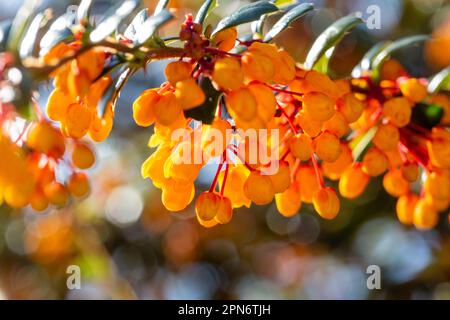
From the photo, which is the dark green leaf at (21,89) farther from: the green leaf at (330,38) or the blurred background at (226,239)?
the blurred background at (226,239)

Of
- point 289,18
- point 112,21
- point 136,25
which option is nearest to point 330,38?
point 289,18

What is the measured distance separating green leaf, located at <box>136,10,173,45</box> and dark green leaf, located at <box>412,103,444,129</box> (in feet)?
2.57

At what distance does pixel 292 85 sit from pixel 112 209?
216 centimetres

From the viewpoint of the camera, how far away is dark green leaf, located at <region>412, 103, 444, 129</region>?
6.06 feet

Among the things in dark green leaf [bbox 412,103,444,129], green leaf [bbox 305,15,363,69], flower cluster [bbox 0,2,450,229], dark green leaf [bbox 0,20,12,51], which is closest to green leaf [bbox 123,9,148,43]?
flower cluster [bbox 0,2,450,229]

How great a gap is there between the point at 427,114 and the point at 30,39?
1.01m

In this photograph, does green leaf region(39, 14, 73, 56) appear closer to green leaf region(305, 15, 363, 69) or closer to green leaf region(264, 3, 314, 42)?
green leaf region(264, 3, 314, 42)

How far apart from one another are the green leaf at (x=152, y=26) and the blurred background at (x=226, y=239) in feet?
6.16

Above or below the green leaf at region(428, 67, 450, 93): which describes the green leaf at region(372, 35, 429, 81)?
above

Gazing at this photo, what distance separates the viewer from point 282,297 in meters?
3.50

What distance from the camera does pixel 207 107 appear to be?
1497 millimetres

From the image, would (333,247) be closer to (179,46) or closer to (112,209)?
(112,209)

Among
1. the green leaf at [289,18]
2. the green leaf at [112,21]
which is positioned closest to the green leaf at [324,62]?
the green leaf at [289,18]

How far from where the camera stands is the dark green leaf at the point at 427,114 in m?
1.85
